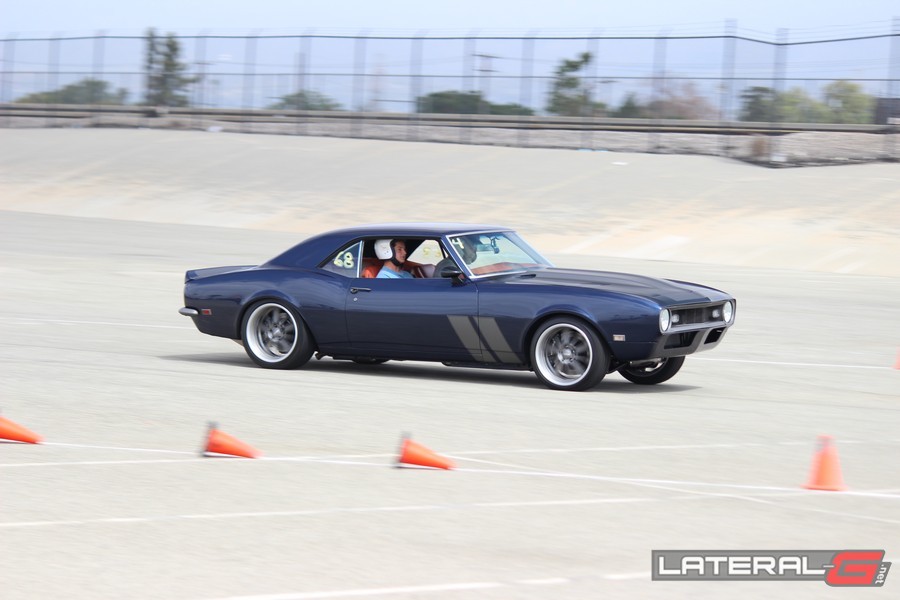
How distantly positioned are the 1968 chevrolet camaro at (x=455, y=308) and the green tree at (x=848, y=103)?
98.5 feet

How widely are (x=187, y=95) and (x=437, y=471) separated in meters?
49.4

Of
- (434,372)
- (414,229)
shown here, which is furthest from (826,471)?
(434,372)

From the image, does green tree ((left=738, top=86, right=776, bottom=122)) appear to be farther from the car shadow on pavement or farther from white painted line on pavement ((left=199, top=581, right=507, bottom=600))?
white painted line on pavement ((left=199, top=581, right=507, bottom=600))

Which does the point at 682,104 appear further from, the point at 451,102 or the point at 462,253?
the point at 462,253

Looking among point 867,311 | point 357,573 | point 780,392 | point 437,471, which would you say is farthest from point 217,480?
point 867,311

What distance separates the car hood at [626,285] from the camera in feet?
31.6

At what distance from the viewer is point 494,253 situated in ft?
34.6

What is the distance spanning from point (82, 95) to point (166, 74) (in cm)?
489

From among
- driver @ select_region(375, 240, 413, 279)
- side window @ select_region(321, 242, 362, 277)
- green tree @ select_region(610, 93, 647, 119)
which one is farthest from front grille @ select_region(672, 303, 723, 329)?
green tree @ select_region(610, 93, 647, 119)

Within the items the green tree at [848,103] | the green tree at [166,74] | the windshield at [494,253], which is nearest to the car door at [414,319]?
the windshield at [494,253]

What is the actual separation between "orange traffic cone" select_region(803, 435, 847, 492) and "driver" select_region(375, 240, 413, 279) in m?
4.70

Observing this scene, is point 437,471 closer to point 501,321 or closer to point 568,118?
point 501,321

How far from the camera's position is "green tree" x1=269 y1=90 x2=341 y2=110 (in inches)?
1978

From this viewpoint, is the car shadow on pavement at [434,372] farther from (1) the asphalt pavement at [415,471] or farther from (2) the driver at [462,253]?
(2) the driver at [462,253]
